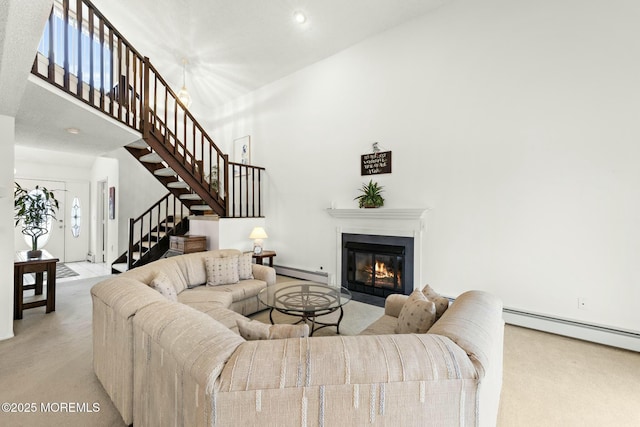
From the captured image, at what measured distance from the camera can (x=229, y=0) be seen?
3656 mm

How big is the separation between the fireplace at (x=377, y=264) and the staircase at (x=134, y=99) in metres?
2.34

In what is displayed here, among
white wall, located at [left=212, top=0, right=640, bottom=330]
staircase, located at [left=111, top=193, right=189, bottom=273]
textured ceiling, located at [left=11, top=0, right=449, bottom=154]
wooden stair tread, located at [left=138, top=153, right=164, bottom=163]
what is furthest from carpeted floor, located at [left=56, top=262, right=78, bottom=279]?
white wall, located at [left=212, top=0, right=640, bottom=330]

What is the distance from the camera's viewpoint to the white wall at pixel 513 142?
2.67 metres

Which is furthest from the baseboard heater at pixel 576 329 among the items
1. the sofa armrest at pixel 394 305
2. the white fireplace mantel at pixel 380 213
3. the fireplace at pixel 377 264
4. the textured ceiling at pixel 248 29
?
the textured ceiling at pixel 248 29

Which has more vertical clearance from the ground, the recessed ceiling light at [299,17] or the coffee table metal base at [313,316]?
the recessed ceiling light at [299,17]

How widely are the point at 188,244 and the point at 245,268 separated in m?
1.92

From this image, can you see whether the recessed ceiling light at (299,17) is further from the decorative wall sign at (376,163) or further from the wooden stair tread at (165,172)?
the wooden stair tread at (165,172)

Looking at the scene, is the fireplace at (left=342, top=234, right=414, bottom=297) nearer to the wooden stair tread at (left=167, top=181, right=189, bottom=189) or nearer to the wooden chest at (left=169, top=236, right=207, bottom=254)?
the wooden chest at (left=169, top=236, right=207, bottom=254)

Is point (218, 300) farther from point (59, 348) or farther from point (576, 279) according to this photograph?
point (576, 279)

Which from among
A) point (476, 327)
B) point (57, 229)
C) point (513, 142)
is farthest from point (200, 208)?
point (476, 327)

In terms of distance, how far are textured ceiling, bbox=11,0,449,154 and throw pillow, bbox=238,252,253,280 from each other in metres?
2.30

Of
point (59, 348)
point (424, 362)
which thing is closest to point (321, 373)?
point (424, 362)

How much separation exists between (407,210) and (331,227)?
4.57 feet

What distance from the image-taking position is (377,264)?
4.13 meters
